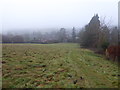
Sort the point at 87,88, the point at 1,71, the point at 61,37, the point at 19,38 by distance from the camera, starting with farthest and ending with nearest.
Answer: the point at 61,37, the point at 19,38, the point at 1,71, the point at 87,88

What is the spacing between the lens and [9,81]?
695cm

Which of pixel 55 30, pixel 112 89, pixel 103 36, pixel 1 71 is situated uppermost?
pixel 55 30

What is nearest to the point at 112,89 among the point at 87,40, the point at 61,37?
the point at 87,40

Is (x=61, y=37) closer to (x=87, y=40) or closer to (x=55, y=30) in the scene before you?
(x=55, y=30)

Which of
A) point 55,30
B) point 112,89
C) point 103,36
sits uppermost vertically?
point 55,30

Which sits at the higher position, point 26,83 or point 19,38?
point 19,38

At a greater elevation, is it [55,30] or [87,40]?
[55,30]

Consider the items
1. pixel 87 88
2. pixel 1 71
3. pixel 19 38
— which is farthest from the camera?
pixel 19 38

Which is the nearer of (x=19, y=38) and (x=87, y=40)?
(x=87, y=40)

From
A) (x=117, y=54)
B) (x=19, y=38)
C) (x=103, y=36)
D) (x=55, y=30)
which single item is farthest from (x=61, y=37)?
(x=117, y=54)

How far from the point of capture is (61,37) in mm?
58750

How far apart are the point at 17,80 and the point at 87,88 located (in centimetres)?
384

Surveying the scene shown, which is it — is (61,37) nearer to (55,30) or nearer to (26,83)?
(55,30)

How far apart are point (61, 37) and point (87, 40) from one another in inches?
951
